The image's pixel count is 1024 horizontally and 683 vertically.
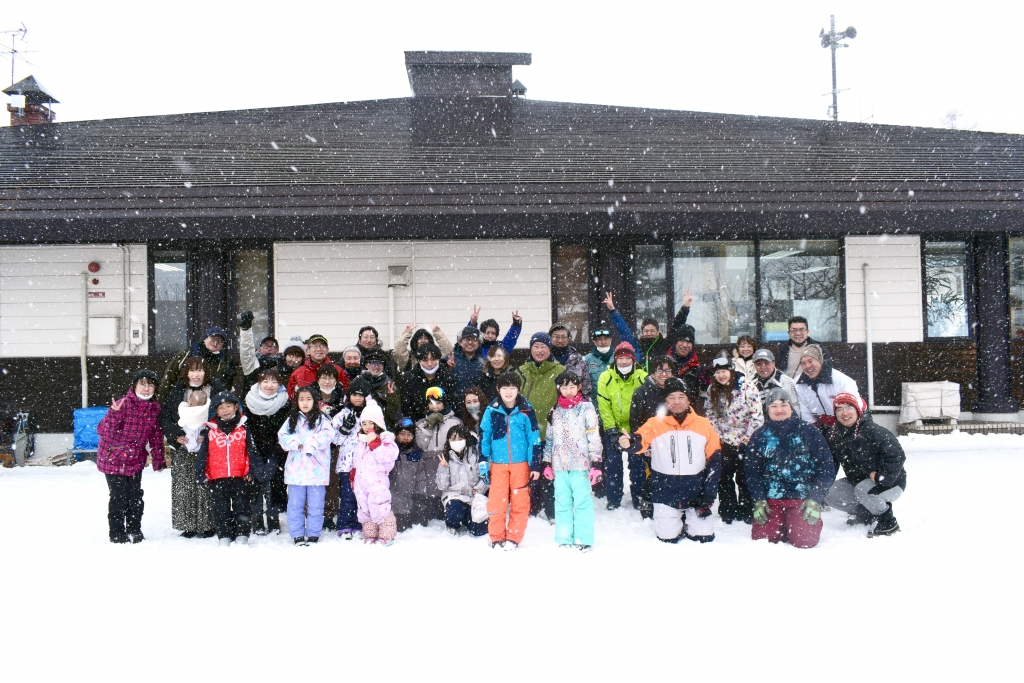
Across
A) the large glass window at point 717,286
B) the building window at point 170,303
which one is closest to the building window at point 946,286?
the large glass window at point 717,286

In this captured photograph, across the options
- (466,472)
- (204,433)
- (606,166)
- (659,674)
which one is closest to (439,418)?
(466,472)

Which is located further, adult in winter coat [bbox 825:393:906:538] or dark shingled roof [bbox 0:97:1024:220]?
dark shingled roof [bbox 0:97:1024:220]

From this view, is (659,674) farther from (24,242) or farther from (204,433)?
(24,242)

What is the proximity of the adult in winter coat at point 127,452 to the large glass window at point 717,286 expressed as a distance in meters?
6.82

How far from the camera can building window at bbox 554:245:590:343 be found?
29.9ft

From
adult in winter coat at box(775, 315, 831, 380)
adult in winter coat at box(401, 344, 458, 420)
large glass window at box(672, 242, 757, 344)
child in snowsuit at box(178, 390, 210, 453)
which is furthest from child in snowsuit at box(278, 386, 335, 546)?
large glass window at box(672, 242, 757, 344)

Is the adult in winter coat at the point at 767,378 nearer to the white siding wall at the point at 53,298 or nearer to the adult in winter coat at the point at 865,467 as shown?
the adult in winter coat at the point at 865,467

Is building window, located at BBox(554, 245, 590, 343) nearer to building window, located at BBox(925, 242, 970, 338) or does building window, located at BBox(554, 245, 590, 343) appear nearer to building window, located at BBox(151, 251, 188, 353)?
building window, located at BBox(925, 242, 970, 338)

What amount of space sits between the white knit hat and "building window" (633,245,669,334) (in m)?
4.98

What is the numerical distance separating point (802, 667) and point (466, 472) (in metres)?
2.87

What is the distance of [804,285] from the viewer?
9.34 m

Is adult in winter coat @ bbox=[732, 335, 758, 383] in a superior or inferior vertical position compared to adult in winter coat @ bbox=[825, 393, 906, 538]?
superior

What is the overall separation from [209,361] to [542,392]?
296 centimetres

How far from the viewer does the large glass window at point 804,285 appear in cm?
930
